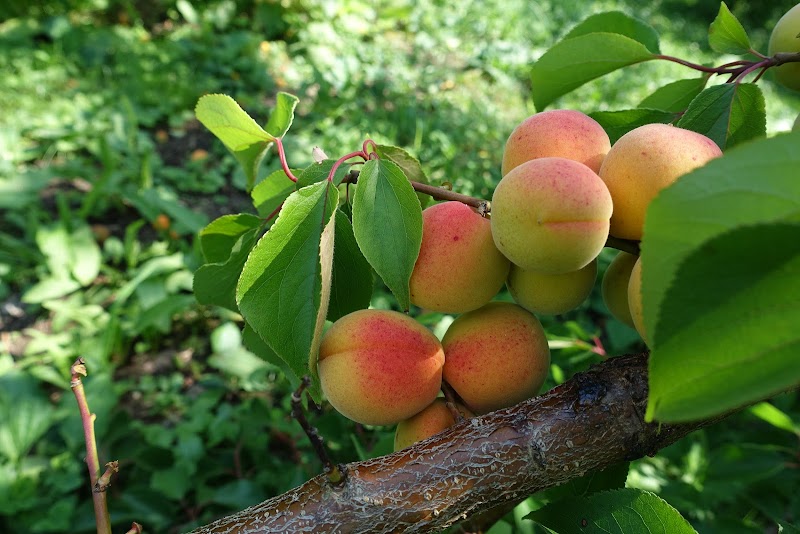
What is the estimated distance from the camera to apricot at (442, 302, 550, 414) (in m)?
0.56

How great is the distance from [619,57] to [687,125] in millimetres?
93

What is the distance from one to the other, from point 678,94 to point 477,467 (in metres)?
0.43

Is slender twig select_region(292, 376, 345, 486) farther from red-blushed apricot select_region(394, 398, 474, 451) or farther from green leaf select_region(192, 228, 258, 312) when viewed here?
green leaf select_region(192, 228, 258, 312)

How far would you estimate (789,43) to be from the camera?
0.63m

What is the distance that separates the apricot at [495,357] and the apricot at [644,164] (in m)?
0.12

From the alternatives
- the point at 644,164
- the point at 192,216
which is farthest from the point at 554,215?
the point at 192,216

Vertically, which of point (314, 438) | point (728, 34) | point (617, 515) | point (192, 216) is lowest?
point (192, 216)

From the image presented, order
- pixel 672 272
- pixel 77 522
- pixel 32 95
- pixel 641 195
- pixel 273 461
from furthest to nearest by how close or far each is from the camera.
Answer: pixel 32 95 < pixel 273 461 < pixel 77 522 < pixel 641 195 < pixel 672 272

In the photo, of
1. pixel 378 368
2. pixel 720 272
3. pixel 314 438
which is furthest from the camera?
pixel 378 368

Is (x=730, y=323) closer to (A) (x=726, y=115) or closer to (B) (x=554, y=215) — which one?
(B) (x=554, y=215)

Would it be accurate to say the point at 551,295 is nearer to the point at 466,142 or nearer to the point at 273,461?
the point at 273,461

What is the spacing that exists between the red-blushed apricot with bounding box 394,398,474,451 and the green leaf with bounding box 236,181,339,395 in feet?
0.34

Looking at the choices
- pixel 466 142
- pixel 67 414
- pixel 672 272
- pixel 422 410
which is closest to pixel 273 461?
pixel 67 414

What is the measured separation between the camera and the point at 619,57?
62 cm
